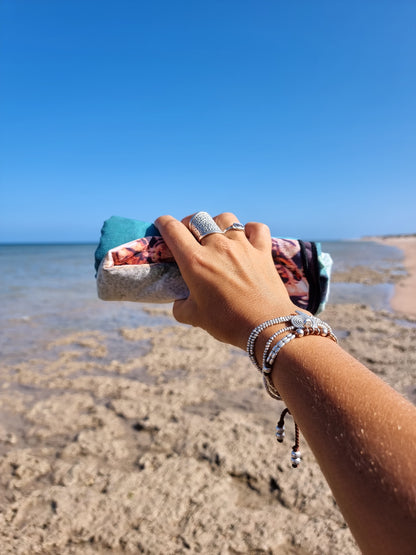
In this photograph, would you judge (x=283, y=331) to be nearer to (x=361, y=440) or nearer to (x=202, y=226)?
(x=361, y=440)

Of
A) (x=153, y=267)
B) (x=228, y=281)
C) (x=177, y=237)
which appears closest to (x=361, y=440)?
(x=228, y=281)

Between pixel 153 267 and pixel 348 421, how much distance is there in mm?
886

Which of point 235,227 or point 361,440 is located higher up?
point 235,227

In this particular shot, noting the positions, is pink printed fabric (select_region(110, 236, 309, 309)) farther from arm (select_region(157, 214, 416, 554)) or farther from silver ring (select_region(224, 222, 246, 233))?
arm (select_region(157, 214, 416, 554))

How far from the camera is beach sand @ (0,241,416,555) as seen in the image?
2049 millimetres

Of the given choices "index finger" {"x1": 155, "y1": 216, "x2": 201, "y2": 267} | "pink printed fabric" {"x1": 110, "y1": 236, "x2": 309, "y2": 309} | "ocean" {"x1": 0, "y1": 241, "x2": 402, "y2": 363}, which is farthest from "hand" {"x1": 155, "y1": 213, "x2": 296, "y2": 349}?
"ocean" {"x1": 0, "y1": 241, "x2": 402, "y2": 363}

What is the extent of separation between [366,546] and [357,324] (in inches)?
248

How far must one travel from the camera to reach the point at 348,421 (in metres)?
0.60

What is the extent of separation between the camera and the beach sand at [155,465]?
2049 mm

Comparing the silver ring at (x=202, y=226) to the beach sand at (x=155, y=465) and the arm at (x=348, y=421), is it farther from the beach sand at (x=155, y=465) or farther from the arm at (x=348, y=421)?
the beach sand at (x=155, y=465)

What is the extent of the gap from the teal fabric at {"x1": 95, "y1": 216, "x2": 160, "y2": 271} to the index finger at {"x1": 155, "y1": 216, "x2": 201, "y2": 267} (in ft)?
0.40

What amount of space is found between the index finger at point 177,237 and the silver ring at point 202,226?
23mm

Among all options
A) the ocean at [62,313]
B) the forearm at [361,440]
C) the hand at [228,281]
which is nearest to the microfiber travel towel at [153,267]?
the hand at [228,281]

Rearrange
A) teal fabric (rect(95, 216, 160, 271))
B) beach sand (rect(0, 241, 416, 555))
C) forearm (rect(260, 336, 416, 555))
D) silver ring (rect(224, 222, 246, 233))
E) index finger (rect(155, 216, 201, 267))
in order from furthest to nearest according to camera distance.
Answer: beach sand (rect(0, 241, 416, 555))
teal fabric (rect(95, 216, 160, 271))
silver ring (rect(224, 222, 246, 233))
index finger (rect(155, 216, 201, 267))
forearm (rect(260, 336, 416, 555))
